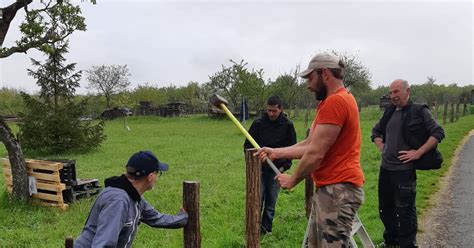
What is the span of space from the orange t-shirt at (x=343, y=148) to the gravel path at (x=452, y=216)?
116 inches

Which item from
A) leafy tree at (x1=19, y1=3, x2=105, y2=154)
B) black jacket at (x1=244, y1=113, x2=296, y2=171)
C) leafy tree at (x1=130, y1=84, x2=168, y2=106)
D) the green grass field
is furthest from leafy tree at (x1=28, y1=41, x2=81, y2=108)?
leafy tree at (x1=130, y1=84, x2=168, y2=106)

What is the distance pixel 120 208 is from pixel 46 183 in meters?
6.20

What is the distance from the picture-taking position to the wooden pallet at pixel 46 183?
315 inches

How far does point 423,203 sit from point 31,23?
27.6 feet

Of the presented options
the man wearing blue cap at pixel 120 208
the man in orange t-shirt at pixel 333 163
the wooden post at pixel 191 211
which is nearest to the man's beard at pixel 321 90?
the man in orange t-shirt at pixel 333 163

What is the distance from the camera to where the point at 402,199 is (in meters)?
4.92

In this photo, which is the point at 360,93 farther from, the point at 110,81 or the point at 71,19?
the point at 71,19

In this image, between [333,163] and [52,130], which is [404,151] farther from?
[52,130]

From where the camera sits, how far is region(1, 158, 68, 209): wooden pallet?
800 centimetres

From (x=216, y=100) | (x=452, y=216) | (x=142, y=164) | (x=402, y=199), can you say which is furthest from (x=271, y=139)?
(x=452, y=216)

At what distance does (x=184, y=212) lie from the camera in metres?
3.31

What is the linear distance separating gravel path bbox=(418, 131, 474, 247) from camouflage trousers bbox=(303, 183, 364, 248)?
2.79m

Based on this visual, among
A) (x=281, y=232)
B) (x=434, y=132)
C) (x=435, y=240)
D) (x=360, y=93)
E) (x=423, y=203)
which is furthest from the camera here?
(x=360, y=93)

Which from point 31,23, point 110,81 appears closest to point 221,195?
point 31,23
